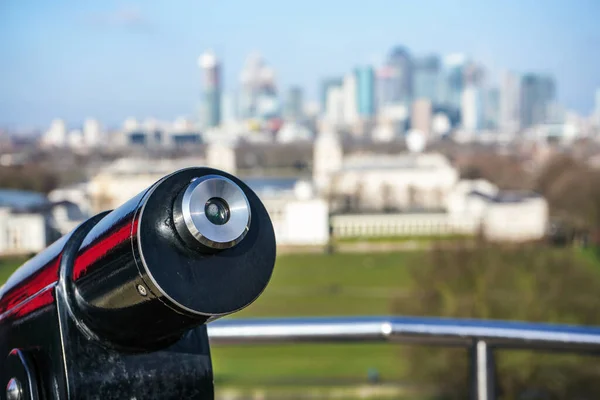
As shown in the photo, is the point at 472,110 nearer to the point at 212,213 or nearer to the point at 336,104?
the point at 336,104

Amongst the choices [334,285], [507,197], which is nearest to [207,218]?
[334,285]

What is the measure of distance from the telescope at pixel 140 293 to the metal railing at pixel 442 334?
46 cm

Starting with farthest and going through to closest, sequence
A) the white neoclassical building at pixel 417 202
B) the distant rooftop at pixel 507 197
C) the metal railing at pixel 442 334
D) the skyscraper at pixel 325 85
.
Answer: the skyscraper at pixel 325 85
the distant rooftop at pixel 507 197
the white neoclassical building at pixel 417 202
the metal railing at pixel 442 334

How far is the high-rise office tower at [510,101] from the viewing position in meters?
119

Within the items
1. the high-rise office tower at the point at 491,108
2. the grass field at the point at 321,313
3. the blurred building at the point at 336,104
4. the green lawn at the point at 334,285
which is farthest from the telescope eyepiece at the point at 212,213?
the high-rise office tower at the point at 491,108

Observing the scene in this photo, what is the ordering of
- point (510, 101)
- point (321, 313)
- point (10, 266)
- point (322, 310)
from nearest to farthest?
point (10, 266) → point (321, 313) → point (322, 310) → point (510, 101)

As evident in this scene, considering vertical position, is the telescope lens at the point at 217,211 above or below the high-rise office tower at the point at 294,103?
below

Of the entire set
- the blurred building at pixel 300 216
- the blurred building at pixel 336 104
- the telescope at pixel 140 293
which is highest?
the blurred building at pixel 336 104

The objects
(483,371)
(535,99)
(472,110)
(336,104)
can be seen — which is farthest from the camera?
(336,104)

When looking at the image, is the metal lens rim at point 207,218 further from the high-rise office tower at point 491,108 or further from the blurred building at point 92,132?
the high-rise office tower at point 491,108

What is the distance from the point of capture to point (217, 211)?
737 mm

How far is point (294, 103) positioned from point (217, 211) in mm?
128861

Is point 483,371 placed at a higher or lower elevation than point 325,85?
lower

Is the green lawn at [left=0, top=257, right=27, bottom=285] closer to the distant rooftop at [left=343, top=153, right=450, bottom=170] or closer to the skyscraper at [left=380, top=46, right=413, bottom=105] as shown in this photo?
the distant rooftop at [left=343, top=153, right=450, bottom=170]
